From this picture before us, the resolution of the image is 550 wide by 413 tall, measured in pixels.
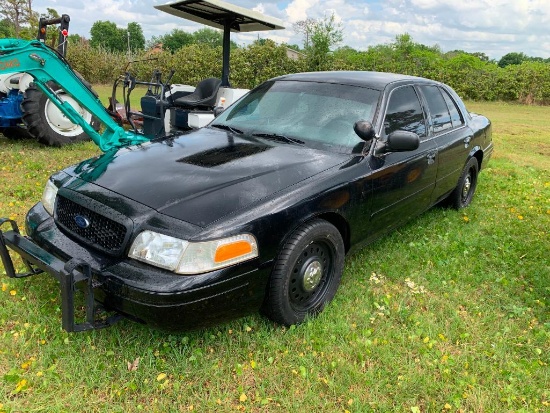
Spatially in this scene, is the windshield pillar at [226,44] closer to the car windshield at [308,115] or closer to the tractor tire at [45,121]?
the tractor tire at [45,121]

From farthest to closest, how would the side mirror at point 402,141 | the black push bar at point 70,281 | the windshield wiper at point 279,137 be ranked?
1. the windshield wiper at point 279,137
2. the side mirror at point 402,141
3. the black push bar at point 70,281

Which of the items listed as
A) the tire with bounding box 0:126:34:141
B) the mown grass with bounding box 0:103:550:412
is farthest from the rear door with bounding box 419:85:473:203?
the tire with bounding box 0:126:34:141

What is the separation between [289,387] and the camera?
8.09 feet

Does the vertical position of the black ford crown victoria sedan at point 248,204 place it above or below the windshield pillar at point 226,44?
below

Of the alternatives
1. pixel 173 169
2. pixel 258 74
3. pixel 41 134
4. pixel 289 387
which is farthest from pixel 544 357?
pixel 258 74

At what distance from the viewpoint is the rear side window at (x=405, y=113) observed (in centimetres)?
359

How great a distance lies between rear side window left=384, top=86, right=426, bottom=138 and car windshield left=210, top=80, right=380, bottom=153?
0.58 feet


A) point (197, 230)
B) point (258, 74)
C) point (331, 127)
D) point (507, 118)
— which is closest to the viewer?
point (197, 230)

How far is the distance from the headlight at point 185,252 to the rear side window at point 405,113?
179 centimetres

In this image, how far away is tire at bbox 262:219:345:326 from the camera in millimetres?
2639

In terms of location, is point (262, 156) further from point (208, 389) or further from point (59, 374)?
point (59, 374)

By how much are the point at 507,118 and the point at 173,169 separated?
16803 millimetres

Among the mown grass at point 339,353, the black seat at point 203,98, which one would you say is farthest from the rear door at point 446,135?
the black seat at point 203,98

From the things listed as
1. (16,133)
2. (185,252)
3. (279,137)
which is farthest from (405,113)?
(16,133)
